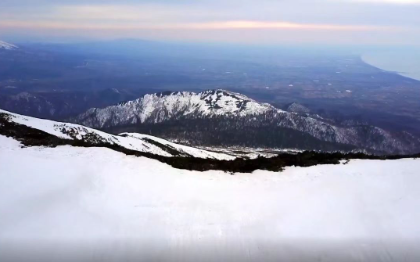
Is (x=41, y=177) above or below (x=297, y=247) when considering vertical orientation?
above

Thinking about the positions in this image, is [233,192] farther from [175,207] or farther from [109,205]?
[109,205]

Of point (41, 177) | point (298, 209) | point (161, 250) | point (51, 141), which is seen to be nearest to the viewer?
point (161, 250)

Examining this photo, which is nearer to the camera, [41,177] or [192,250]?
[192,250]

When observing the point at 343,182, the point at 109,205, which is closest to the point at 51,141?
the point at 109,205

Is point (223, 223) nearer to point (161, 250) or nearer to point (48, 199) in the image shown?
point (161, 250)

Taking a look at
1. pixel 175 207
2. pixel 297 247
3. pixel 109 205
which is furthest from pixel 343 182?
pixel 109 205

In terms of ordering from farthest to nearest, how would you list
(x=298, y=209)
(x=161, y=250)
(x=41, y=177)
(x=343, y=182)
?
(x=343, y=182)
(x=41, y=177)
(x=298, y=209)
(x=161, y=250)
